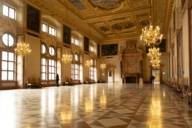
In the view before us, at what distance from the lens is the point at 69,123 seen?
3992 millimetres

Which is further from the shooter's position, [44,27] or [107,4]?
[44,27]

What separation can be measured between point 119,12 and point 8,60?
1218 cm

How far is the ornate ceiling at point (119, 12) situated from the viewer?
19891 mm

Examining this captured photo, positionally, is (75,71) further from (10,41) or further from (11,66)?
(10,41)

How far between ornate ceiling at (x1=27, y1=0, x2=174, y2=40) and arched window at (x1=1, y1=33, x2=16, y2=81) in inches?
162

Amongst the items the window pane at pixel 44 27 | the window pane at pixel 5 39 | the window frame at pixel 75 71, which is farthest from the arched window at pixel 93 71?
the window pane at pixel 5 39

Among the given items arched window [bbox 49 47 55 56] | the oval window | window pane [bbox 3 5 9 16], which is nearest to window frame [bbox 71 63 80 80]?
arched window [bbox 49 47 55 56]

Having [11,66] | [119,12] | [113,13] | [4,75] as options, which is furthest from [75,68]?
[4,75]

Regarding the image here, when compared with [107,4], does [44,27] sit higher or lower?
lower

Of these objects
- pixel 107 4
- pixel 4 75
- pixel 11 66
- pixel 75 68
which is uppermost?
pixel 107 4

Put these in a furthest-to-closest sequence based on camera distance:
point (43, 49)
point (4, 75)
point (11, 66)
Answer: point (43, 49)
point (11, 66)
point (4, 75)

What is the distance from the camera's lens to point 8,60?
16.9 meters

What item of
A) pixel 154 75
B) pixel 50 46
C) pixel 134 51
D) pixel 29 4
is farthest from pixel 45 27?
pixel 154 75

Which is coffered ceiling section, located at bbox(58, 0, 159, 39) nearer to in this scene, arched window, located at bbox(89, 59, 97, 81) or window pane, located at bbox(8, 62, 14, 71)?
arched window, located at bbox(89, 59, 97, 81)
